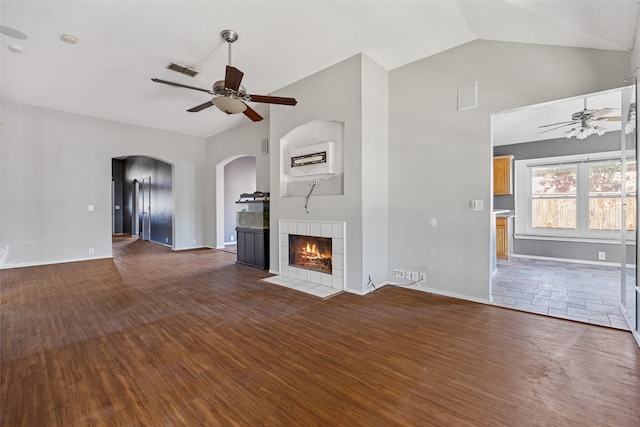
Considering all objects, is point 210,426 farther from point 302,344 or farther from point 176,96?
point 176,96

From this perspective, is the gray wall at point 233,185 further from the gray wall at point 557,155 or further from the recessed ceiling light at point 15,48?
the gray wall at point 557,155

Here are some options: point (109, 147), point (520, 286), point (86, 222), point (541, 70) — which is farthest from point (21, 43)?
point (520, 286)

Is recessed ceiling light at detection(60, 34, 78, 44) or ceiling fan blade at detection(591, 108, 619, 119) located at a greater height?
recessed ceiling light at detection(60, 34, 78, 44)

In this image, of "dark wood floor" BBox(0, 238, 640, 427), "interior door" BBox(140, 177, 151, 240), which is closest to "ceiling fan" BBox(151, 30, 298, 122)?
"dark wood floor" BBox(0, 238, 640, 427)

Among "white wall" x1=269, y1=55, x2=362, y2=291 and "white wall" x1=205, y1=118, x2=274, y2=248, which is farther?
"white wall" x1=205, y1=118, x2=274, y2=248

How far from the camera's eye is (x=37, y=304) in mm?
3219

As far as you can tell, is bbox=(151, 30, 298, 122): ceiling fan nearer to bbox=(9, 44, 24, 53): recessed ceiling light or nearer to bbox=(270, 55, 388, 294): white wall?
bbox=(270, 55, 388, 294): white wall

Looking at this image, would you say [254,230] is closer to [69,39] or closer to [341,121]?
[341,121]

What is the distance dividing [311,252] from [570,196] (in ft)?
18.0

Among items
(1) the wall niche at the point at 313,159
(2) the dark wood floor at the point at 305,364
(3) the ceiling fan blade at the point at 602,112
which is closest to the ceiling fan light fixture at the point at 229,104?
(1) the wall niche at the point at 313,159

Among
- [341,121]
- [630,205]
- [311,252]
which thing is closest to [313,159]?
[341,121]

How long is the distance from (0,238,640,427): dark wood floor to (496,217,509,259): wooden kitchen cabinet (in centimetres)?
344

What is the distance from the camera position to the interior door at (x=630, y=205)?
94.7 inches

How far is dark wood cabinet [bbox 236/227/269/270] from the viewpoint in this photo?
5.05 metres
